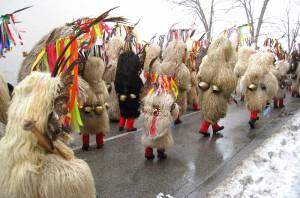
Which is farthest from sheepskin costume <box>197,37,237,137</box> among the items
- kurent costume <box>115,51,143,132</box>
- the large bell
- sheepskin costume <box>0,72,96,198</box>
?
sheepskin costume <box>0,72,96,198</box>

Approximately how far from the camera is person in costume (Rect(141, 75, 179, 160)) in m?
5.88

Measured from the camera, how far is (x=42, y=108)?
286 centimetres

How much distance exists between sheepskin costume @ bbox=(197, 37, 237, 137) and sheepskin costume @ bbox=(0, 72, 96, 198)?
481cm

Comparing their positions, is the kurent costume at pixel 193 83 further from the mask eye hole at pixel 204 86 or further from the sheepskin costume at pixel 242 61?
the mask eye hole at pixel 204 86

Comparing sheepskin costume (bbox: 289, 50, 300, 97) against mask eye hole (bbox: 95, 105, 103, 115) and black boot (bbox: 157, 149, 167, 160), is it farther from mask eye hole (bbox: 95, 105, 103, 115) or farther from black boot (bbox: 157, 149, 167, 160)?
mask eye hole (bbox: 95, 105, 103, 115)

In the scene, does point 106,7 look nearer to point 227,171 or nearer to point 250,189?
point 227,171

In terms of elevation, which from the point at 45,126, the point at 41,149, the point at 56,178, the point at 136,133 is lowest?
the point at 136,133

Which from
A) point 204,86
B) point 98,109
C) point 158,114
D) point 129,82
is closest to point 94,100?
point 98,109

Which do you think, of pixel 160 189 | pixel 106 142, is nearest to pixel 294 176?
pixel 160 189

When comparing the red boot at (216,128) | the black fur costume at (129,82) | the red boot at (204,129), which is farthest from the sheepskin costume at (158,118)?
the red boot at (216,128)

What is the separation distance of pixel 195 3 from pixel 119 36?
1527 cm

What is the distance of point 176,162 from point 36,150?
3.66m

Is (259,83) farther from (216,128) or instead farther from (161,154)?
(161,154)

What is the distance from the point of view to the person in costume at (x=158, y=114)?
19.3ft
